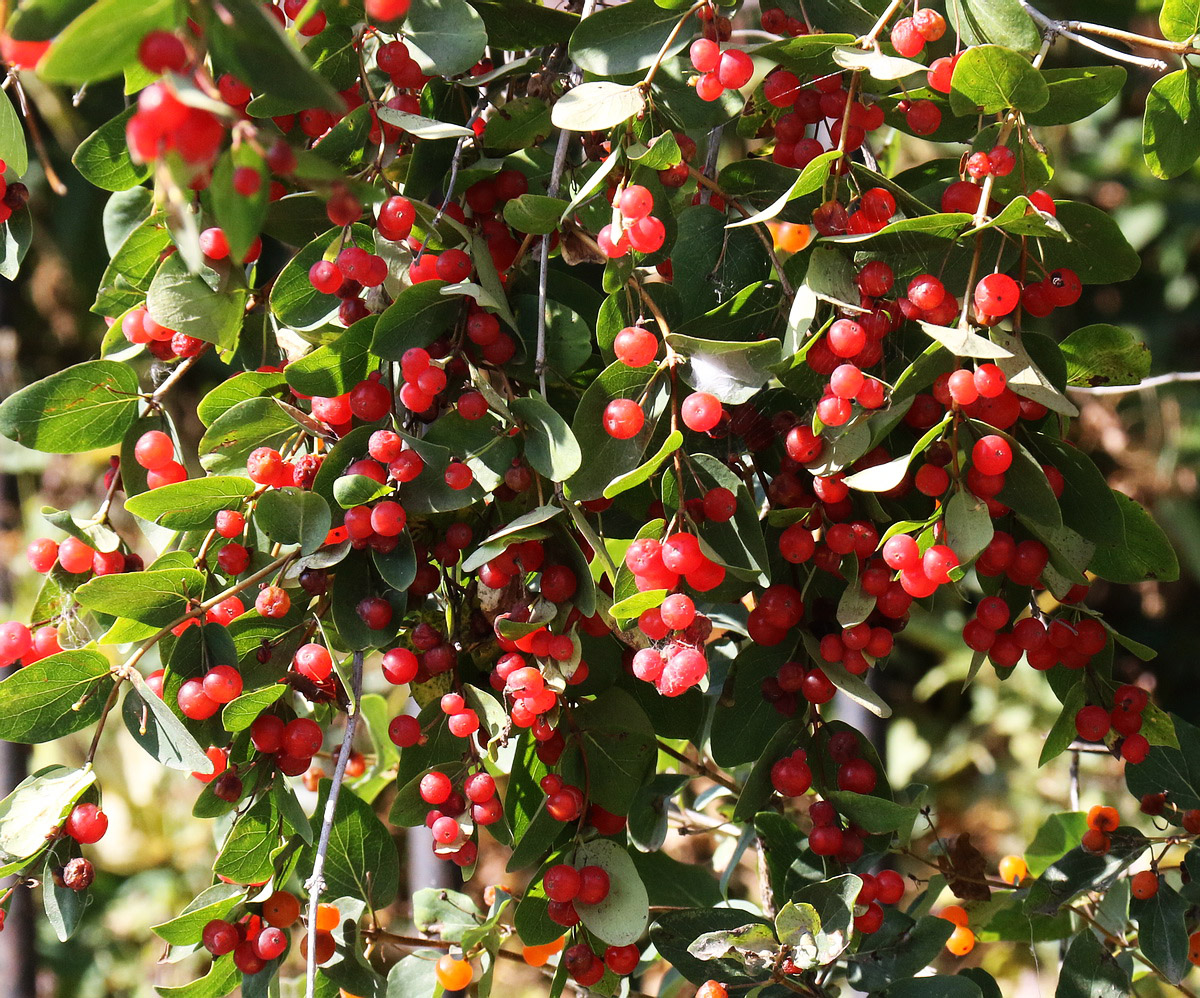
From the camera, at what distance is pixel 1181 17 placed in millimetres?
619

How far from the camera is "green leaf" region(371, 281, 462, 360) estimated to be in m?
0.57

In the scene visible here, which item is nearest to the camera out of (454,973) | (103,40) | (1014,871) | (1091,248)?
(103,40)

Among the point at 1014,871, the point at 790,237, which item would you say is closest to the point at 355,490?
the point at 790,237

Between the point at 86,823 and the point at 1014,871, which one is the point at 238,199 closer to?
the point at 86,823

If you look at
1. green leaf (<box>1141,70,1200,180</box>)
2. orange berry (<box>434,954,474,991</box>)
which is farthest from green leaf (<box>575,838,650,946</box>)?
green leaf (<box>1141,70,1200,180</box>)

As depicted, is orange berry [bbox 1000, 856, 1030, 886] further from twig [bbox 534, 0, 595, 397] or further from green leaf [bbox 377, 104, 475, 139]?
green leaf [bbox 377, 104, 475, 139]

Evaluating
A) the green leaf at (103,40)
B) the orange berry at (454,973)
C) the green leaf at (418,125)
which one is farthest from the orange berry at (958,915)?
the green leaf at (103,40)

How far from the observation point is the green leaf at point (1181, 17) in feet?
2.01

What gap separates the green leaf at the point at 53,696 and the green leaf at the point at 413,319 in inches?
9.9

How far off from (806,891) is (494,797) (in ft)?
0.64

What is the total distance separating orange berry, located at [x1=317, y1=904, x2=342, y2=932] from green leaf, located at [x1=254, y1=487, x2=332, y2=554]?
0.26 m

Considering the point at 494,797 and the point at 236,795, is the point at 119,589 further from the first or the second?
the point at 494,797

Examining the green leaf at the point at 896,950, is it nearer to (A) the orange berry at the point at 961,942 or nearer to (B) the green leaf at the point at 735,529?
(A) the orange berry at the point at 961,942

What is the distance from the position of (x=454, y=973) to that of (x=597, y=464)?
37 centimetres
